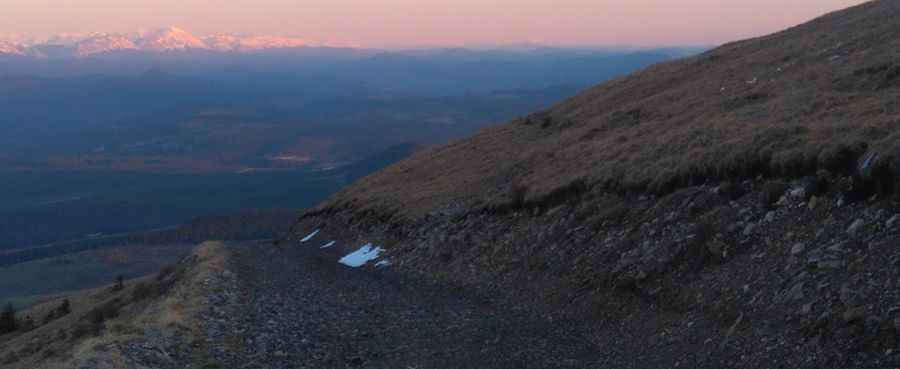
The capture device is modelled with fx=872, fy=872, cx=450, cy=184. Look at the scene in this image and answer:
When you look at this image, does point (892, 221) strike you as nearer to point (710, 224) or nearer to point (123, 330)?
point (710, 224)

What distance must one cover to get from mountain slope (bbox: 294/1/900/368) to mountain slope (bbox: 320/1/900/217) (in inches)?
4.1

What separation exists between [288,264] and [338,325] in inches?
446

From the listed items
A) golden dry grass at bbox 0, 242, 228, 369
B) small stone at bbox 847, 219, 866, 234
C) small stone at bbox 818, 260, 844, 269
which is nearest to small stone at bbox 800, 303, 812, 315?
small stone at bbox 818, 260, 844, 269

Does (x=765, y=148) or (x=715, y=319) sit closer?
(x=715, y=319)

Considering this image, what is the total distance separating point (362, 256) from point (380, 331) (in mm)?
13429

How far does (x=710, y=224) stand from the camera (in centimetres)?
1719

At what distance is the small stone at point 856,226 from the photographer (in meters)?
13.8

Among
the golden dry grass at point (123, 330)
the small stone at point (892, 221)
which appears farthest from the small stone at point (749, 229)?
the golden dry grass at point (123, 330)

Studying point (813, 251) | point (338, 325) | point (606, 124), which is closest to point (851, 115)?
point (813, 251)

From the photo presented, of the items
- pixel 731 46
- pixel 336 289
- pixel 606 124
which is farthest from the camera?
pixel 731 46

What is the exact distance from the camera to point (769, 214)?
16.1 meters

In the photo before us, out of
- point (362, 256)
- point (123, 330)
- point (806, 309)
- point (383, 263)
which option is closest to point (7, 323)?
point (362, 256)

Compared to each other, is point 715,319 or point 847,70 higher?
point 847,70

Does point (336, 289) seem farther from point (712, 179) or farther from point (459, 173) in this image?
point (459, 173)
